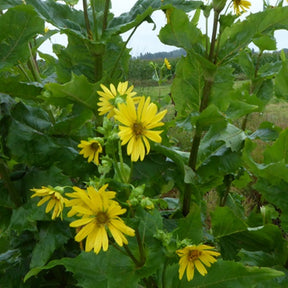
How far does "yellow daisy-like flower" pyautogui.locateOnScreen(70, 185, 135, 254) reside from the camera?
24.8 inches

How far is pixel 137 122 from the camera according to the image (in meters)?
0.69

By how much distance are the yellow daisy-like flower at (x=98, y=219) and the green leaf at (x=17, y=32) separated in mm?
532

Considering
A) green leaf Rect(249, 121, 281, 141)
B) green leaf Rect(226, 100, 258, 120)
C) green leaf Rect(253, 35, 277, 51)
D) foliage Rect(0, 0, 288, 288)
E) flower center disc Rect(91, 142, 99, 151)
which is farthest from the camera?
green leaf Rect(253, 35, 277, 51)

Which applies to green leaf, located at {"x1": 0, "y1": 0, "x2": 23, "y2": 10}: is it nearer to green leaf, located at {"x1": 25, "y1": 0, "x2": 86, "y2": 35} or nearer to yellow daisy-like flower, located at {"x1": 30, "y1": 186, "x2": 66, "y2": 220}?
green leaf, located at {"x1": 25, "y1": 0, "x2": 86, "y2": 35}

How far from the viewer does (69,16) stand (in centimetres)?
105

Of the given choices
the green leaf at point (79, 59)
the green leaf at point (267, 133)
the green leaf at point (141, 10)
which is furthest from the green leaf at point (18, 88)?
the green leaf at point (267, 133)

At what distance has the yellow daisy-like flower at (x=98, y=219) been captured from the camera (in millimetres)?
629

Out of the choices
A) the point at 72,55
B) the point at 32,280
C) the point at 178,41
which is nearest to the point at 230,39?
the point at 178,41

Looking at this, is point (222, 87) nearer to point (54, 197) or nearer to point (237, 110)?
point (237, 110)

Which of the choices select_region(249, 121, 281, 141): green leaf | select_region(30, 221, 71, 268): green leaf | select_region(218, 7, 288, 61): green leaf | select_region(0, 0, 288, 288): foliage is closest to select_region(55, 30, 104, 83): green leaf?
select_region(0, 0, 288, 288): foliage

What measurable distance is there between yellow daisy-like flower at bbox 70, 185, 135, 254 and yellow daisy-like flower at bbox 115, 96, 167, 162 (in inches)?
3.8

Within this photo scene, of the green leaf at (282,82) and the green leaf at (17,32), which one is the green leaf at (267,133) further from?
the green leaf at (17,32)

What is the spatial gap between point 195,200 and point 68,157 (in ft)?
1.48

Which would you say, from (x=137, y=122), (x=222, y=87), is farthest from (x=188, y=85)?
(x=137, y=122)
